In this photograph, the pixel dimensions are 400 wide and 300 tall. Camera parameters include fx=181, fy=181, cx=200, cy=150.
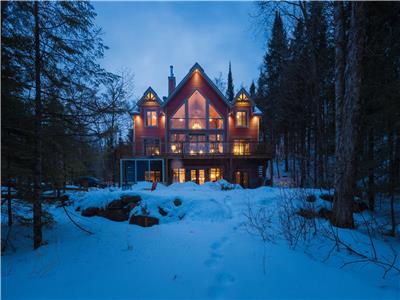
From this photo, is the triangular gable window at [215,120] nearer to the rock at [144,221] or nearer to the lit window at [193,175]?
the lit window at [193,175]

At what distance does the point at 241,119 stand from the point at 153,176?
954 centimetres

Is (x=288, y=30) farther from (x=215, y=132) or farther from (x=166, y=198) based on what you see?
(x=166, y=198)

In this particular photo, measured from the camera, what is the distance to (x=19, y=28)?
3.92 metres

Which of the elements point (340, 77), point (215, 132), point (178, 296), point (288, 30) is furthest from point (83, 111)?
point (215, 132)

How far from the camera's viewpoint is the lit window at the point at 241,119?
1689 cm

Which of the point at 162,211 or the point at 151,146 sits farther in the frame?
the point at 151,146

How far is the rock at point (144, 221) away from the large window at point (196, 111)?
1117cm

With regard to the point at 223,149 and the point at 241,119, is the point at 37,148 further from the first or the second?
the point at 241,119

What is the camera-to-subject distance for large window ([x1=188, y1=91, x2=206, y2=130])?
53.1 feet

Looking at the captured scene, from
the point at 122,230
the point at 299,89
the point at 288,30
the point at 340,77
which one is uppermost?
the point at 288,30

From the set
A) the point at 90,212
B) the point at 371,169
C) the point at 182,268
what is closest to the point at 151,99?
the point at 90,212

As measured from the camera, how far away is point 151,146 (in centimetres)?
1633

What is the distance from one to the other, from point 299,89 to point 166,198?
12.2 metres

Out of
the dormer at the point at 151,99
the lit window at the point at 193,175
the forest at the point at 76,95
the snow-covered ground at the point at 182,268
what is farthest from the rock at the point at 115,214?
the dormer at the point at 151,99
